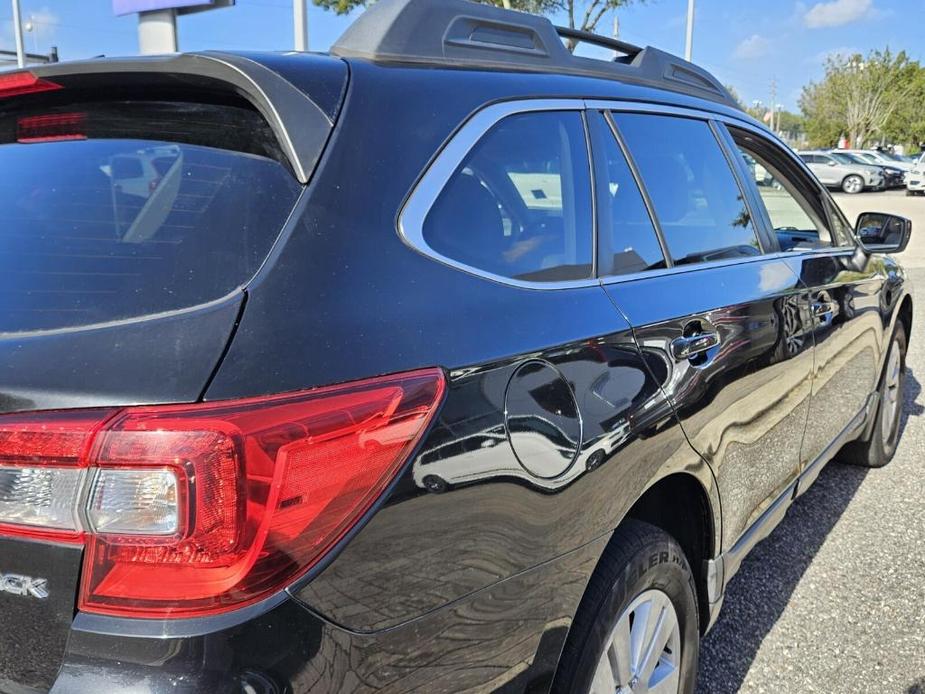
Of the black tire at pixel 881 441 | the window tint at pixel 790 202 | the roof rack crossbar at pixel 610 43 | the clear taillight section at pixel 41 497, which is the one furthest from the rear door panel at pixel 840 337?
A: the clear taillight section at pixel 41 497

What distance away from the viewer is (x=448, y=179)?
162 centimetres

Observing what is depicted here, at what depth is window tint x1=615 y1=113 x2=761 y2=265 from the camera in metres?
2.33

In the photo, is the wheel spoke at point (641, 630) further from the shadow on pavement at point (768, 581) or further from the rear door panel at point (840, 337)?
the rear door panel at point (840, 337)

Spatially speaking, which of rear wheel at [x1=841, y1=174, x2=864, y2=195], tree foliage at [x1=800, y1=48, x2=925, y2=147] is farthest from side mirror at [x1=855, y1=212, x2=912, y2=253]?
tree foliage at [x1=800, y1=48, x2=925, y2=147]

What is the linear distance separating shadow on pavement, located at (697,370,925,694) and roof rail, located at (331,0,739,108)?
1.99 m

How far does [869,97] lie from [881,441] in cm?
6310

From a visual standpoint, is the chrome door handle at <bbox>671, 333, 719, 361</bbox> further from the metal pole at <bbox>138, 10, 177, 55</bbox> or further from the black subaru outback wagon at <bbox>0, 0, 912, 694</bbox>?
the metal pole at <bbox>138, 10, 177, 55</bbox>

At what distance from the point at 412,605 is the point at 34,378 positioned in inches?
27.1

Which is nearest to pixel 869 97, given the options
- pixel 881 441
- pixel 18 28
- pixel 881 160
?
pixel 881 160

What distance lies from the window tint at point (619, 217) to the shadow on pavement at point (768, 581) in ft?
4.88

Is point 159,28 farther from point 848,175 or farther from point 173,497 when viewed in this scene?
point 848,175

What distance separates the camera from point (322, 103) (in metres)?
1.49

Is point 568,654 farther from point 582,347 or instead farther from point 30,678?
point 30,678

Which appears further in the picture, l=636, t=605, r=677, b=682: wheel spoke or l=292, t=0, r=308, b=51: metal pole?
l=292, t=0, r=308, b=51: metal pole
